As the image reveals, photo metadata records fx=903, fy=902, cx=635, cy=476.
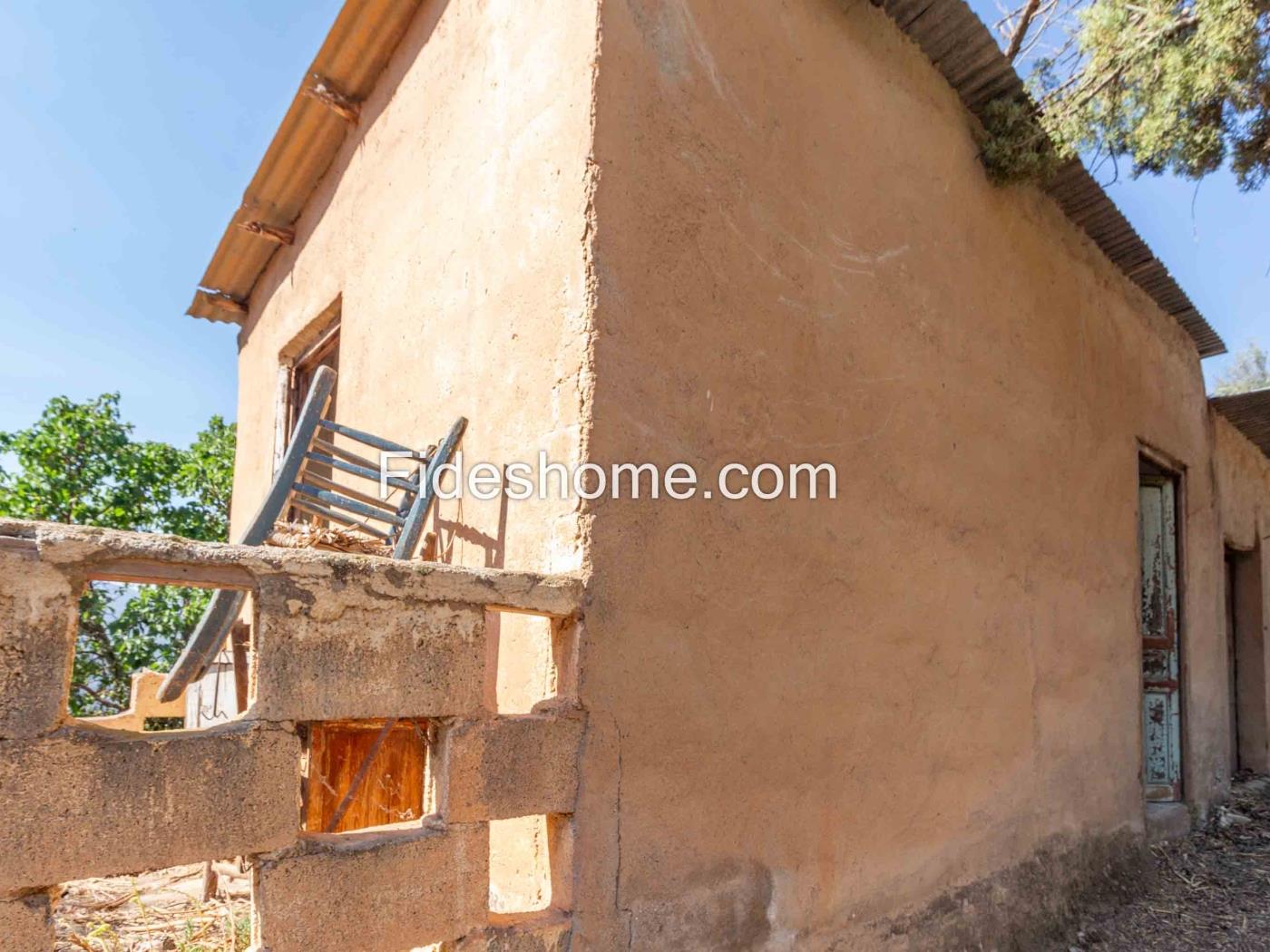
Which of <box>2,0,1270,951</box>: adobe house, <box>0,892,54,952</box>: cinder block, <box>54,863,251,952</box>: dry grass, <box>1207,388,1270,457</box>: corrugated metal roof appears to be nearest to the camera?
<box>0,892,54,952</box>: cinder block

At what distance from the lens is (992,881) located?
3.92 metres

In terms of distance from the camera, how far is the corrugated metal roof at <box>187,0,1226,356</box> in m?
4.01

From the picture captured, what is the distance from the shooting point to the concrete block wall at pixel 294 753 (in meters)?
1.58

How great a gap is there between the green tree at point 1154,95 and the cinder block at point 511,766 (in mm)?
3541

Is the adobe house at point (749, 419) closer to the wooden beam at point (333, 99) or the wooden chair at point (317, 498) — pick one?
the wooden beam at point (333, 99)

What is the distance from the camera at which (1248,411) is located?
7.84 m

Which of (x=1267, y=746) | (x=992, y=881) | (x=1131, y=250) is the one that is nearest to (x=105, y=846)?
(x=992, y=881)

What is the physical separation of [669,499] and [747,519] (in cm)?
36

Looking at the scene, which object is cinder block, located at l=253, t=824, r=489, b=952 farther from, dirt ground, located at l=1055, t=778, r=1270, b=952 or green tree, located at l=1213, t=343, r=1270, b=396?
green tree, located at l=1213, t=343, r=1270, b=396

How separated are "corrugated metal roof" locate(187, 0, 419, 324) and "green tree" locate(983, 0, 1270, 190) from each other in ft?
9.64

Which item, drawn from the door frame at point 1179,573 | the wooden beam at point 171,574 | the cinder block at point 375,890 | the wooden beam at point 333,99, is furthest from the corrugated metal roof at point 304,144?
the door frame at point 1179,573

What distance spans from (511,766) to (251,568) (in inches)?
30.8

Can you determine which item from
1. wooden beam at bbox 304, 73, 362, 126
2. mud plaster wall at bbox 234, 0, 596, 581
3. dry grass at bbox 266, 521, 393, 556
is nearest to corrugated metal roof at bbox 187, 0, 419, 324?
wooden beam at bbox 304, 73, 362, 126

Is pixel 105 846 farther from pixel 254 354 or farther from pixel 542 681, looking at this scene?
pixel 254 354
